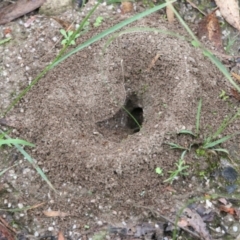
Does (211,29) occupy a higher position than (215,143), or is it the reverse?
(211,29)

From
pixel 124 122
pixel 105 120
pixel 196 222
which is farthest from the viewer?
pixel 124 122

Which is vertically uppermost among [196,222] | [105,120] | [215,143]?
[105,120]

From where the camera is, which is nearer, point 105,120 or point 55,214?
point 55,214

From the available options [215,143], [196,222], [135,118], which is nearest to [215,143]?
[215,143]

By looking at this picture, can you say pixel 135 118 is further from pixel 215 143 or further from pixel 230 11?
pixel 230 11

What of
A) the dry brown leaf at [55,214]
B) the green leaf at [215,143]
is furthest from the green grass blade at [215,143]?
the dry brown leaf at [55,214]

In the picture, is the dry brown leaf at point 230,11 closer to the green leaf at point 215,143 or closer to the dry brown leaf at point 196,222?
the green leaf at point 215,143

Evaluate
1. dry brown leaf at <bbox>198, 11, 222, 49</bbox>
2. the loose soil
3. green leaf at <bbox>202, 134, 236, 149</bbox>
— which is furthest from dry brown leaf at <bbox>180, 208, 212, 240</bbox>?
dry brown leaf at <bbox>198, 11, 222, 49</bbox>

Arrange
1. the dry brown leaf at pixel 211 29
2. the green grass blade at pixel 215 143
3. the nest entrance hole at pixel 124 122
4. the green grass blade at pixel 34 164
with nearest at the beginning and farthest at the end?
the green grass blade at pixel 34 164 < the green grass blade at pixel 215 143 < the nest entrance hole at pixel 124 122 < the dry brown leaf at pixel 211 29
